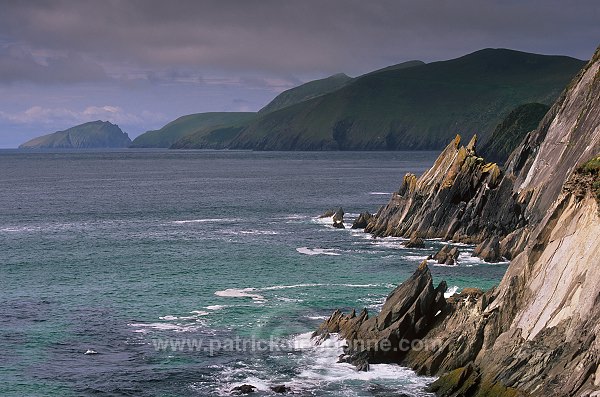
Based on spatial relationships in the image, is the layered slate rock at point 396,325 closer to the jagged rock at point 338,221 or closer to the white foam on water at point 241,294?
the white foam on water at point 241,294

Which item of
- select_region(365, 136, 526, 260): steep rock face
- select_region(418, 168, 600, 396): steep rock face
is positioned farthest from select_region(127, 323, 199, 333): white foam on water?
select_region(365, 136, 526, 260): steep rock face

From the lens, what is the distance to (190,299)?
233ft

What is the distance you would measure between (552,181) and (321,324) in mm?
54585

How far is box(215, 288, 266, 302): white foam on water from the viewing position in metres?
70.4

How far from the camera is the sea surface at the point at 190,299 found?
161ft

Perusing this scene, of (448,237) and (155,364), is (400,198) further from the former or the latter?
(155,364)

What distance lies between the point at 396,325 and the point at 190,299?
25497 millimetres

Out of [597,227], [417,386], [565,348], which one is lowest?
[417,386]

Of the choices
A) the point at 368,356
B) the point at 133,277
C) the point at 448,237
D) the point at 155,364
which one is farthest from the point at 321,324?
the point at 448,237

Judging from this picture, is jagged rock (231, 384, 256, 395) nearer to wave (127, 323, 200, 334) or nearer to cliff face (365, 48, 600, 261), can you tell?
wave (127, 323, 200, 334)

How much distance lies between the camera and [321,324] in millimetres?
59094

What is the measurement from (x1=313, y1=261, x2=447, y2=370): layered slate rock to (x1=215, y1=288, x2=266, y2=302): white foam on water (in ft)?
55.4

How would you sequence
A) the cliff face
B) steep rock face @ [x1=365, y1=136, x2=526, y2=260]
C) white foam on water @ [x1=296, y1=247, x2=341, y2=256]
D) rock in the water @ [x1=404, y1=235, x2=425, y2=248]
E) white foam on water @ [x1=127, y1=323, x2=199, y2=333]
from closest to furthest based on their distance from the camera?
1. white foam on water @ [x1=127, y1=323, x2=199, y2=333]
2. white foam on water @ [x1=296, y1=247, x2=341, y2=256]
3. rock in the water @ [x1=404, y1=235, x2=425, y2=248]
4. the cliff face
5. steep rock face @ [x1=365, y1=136, x2=526, y2=260]

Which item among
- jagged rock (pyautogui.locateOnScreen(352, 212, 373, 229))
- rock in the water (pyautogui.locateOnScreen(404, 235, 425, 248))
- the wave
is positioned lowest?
the wave
